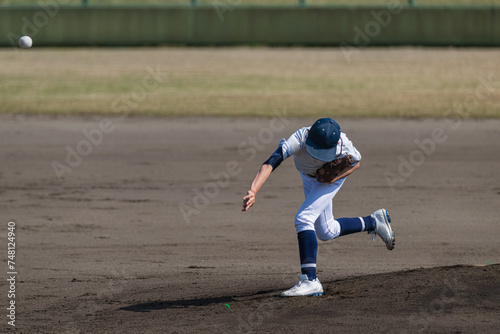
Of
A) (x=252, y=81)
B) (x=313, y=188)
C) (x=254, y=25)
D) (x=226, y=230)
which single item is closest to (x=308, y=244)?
(x=313, y=188)

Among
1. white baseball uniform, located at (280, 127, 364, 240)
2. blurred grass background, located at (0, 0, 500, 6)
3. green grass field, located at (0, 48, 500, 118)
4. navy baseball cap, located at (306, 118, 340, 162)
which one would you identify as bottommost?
green grass field, located at (0, 48, 500, 118)

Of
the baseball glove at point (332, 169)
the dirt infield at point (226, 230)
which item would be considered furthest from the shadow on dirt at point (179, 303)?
the baseball glove at point (332, 169)

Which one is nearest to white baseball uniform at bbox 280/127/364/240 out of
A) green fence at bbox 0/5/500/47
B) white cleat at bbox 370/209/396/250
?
white cleat at bbox 370/209/396/250

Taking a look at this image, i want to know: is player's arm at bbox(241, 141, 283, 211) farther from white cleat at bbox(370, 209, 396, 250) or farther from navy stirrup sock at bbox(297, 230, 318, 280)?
white cleat at bbox(370, 209, 396, 250)

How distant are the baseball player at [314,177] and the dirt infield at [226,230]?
35 cm

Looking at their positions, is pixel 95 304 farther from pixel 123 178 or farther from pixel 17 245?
pixel 123 178

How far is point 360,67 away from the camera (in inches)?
773

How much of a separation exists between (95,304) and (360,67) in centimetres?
1436

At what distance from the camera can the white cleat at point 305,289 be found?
20.1ft

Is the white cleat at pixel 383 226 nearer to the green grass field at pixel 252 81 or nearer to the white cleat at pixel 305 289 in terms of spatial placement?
the white cleat at pixel 305 289

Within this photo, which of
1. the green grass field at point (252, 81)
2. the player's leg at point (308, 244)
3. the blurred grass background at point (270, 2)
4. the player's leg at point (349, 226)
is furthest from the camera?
the blurred grass background at point (270, 2)

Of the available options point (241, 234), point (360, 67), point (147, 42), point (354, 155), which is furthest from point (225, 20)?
point (354, 155)

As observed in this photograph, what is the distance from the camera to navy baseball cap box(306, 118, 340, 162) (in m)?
6.02

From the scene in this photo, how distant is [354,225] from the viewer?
6707 mm
